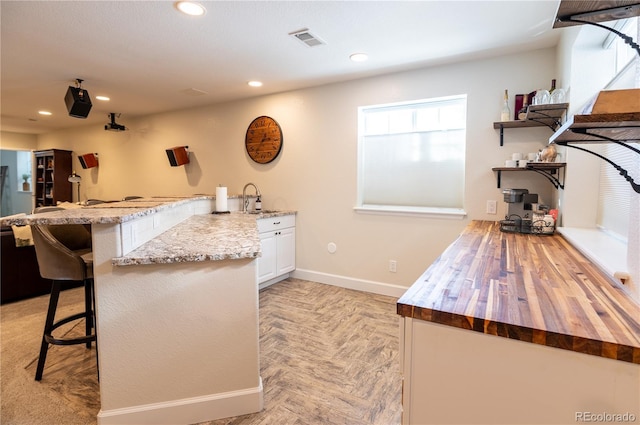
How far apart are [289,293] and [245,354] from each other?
6.33 ft

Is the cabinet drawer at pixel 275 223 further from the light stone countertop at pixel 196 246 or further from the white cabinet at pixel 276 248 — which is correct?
the light stone countertop at pixel 196 246

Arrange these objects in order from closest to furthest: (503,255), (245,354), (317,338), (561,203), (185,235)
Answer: (503,255) → (245,354) → (185,235) → (561,203) → (317,338)

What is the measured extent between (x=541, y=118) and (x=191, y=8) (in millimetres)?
2760

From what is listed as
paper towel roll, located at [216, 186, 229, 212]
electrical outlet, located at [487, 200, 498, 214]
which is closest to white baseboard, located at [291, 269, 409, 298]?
electrical outlet, located at [487, 200, 498, 214]

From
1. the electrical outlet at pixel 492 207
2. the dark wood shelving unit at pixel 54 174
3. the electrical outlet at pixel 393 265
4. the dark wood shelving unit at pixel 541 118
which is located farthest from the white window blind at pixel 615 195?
the dark wood shelving unit at pixel 54 174

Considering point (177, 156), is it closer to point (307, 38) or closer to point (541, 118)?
point (307, 38)

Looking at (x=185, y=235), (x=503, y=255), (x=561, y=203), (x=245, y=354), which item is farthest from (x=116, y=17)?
(x=561, y=203)

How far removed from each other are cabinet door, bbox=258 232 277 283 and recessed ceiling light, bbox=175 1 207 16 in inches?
86.5

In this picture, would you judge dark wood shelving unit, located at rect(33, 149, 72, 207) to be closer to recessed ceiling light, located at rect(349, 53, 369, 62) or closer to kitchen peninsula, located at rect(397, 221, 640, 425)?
recessed ceiling light, located at rect(349, 53, 369, 62)

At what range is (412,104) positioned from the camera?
11.4 feet

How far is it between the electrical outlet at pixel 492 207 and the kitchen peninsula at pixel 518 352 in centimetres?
199

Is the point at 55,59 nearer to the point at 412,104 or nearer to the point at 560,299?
the point at 412,104

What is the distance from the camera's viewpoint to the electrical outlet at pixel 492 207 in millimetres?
3051

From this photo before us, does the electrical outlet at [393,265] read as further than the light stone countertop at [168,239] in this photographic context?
Yes
